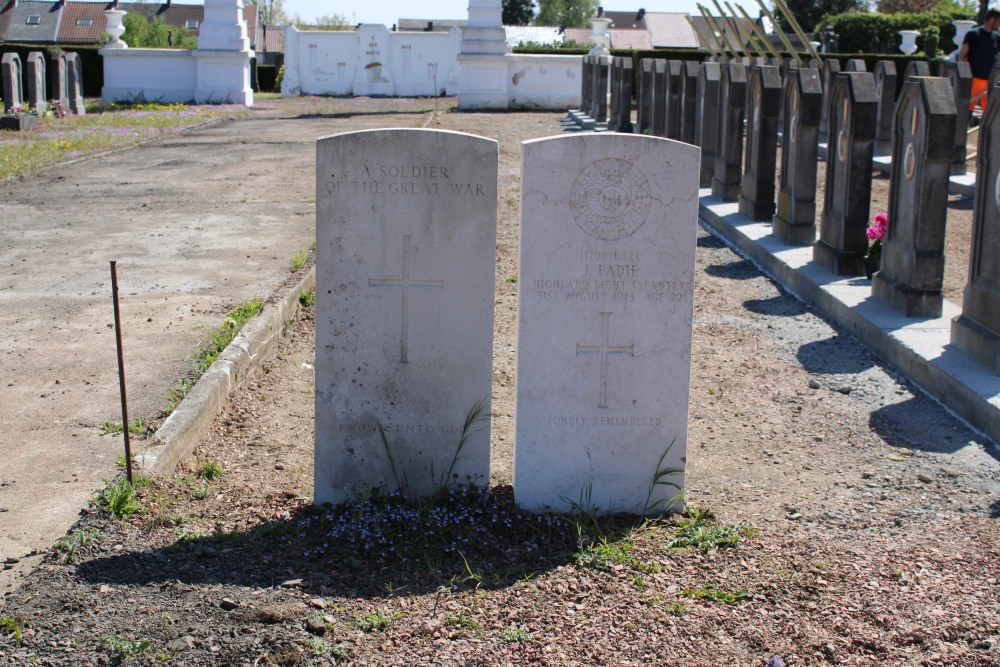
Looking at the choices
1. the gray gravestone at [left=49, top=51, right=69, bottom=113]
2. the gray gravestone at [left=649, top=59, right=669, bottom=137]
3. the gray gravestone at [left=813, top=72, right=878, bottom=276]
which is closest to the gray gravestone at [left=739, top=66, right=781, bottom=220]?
the gray gravestone at [left=813, top=72, right=878, bottom=276]

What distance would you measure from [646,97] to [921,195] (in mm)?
11813

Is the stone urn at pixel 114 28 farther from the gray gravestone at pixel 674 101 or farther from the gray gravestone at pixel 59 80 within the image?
the gray gravestone at pixel 674 101

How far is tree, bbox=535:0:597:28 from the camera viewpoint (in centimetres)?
9519

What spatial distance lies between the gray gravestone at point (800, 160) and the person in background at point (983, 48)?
684 cm

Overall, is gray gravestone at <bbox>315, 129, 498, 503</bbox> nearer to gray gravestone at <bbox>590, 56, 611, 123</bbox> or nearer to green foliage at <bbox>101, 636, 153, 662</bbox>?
green foliage at <bbox>101, 636, 153, 662</bbox>

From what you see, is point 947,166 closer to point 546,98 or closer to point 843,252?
point 843,252

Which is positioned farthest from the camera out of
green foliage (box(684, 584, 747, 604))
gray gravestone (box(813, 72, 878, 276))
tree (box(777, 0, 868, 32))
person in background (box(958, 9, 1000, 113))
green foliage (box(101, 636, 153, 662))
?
tree (box(777, 0, 868, 32))

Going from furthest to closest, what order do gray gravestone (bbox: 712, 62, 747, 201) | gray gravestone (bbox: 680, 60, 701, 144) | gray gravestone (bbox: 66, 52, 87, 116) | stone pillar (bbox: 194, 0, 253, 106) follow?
stone pillar (bbox: 194, 0, 253, 106)
gray gravestone (bbox: 66, 52, 87, 116)
gray gravestone (bbox: 680, 60, 701, 144)
gray gravestone (bbox: 712, 62, 747, 201)

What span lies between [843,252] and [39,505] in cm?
604

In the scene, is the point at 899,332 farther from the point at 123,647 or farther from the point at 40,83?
the point at 40,83

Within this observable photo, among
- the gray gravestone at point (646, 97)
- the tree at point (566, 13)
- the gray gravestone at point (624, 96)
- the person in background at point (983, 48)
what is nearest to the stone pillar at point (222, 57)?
the gray gravestone at point (624, 96)

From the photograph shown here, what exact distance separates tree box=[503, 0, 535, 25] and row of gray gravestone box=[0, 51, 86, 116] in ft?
204

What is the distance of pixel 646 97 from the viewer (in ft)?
59.6

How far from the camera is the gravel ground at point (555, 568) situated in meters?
3.29
